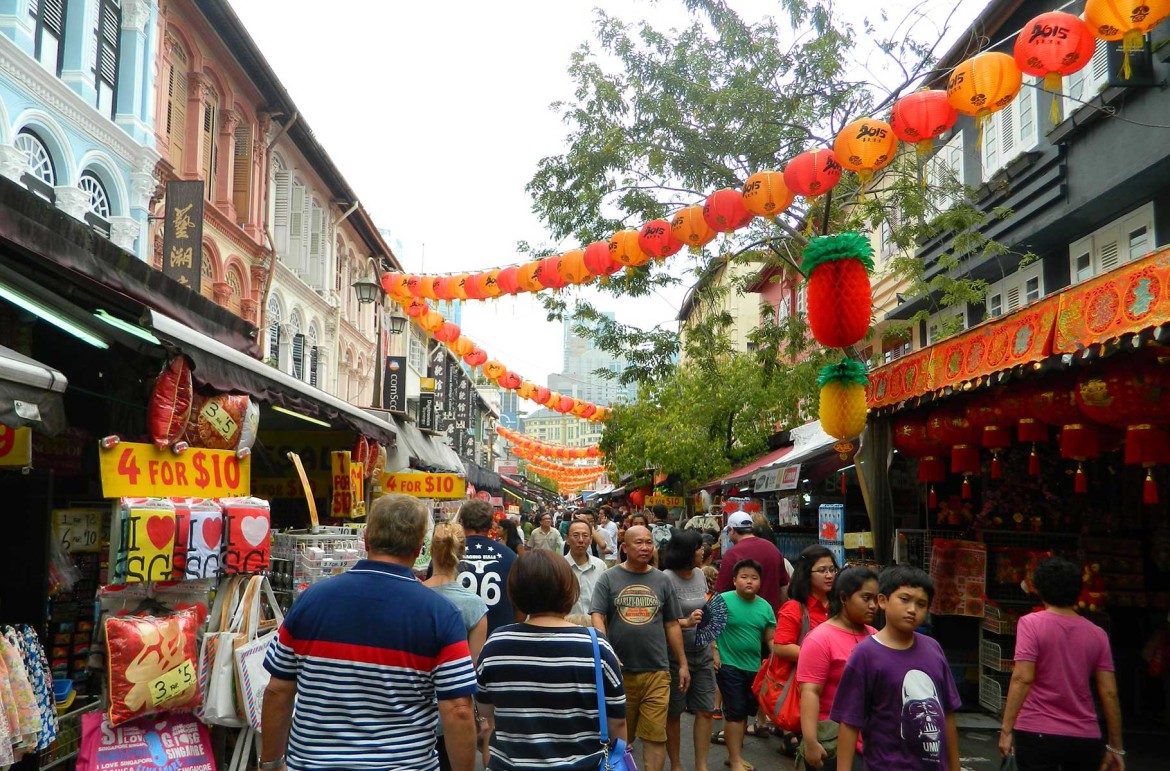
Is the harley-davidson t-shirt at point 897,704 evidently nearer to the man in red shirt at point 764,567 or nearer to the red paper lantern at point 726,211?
the man in red shirt at point 764,567

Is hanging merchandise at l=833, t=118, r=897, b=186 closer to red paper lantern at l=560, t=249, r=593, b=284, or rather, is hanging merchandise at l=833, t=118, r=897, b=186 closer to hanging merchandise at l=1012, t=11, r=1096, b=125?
hanging merchandise at l=1012, t=11, r=1096, b=125

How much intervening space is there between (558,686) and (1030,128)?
50.1ft

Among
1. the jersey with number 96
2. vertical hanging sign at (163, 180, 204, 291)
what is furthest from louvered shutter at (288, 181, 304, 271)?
the jersey with number 96

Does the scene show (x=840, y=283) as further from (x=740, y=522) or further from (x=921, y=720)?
(x=921, y=720)

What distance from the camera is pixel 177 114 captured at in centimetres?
1762

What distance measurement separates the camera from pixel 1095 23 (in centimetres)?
671

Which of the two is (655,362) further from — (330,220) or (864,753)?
(330,220)

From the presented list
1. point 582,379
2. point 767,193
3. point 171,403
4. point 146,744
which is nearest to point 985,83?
point 767,193

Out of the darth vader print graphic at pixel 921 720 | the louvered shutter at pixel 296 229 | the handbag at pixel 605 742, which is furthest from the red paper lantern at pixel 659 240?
the louvered shutter at pixel 296 229

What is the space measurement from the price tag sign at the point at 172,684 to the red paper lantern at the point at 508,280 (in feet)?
32.4

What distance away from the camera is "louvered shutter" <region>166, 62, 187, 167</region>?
1723 cm

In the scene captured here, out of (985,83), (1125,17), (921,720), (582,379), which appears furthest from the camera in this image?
(582,379)

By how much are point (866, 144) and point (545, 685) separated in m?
6.58

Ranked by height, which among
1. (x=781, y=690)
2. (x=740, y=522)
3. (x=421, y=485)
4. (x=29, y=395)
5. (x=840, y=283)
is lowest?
(x=781, y=690)
